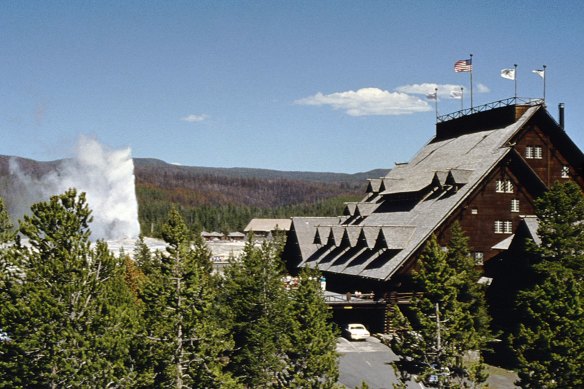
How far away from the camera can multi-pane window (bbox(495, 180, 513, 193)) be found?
67.9 meters

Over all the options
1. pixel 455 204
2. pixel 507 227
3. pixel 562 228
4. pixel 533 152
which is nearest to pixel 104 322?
pixel 562 228

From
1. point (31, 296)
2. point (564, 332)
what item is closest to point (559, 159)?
point (564, 332)

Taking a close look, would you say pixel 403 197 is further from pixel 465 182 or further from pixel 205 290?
pixel 205 290

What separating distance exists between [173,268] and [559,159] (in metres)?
54.7

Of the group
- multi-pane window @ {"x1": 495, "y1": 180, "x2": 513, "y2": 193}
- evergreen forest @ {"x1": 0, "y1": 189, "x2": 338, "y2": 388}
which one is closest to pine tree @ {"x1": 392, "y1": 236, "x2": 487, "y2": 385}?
evergreen forest @ {"x1": 0, "y1": 189, "x2": 338, "y2": 388}

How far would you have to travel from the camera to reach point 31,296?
3091 cm

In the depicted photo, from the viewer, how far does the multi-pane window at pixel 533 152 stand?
2916 inches

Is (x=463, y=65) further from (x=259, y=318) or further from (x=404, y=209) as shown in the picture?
(x=259, y=318)

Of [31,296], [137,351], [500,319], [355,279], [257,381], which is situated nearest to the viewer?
[31,296]

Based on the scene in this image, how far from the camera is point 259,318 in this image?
133ft

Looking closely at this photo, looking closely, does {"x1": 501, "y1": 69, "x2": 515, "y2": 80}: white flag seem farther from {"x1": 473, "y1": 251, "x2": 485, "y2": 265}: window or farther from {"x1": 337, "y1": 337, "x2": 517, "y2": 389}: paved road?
{"x1": 337, "y1": 337, "x2": 517, "y2": 389}: paved road

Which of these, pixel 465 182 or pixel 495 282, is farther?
pixel 465 182

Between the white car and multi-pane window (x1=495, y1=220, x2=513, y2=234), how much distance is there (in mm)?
16916

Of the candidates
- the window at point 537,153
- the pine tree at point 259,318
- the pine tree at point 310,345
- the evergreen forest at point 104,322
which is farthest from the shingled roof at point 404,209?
the evergreen forest at point 104,322
